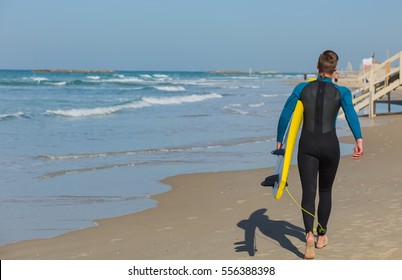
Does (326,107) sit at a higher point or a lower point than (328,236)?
higher

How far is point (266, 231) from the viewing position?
6.48 meters

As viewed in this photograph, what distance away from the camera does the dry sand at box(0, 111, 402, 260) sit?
5.74 meters

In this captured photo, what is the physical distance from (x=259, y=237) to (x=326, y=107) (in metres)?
1.57

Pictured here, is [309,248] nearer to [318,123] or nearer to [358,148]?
[358,148]

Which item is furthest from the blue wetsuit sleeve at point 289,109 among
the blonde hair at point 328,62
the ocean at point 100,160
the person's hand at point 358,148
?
the ocean at point 100,160

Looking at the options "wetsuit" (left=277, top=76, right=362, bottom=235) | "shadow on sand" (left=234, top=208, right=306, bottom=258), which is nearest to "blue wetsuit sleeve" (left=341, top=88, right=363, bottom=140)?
"wetsuit" (left=277, top=76, right=362, bottom=235)

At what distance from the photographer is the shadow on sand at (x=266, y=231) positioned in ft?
19.1

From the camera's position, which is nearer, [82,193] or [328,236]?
[328,236]

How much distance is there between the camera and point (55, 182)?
410 inches

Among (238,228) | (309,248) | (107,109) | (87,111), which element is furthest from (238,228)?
(107,109)

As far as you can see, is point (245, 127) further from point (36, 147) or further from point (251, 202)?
point (251, 202)
